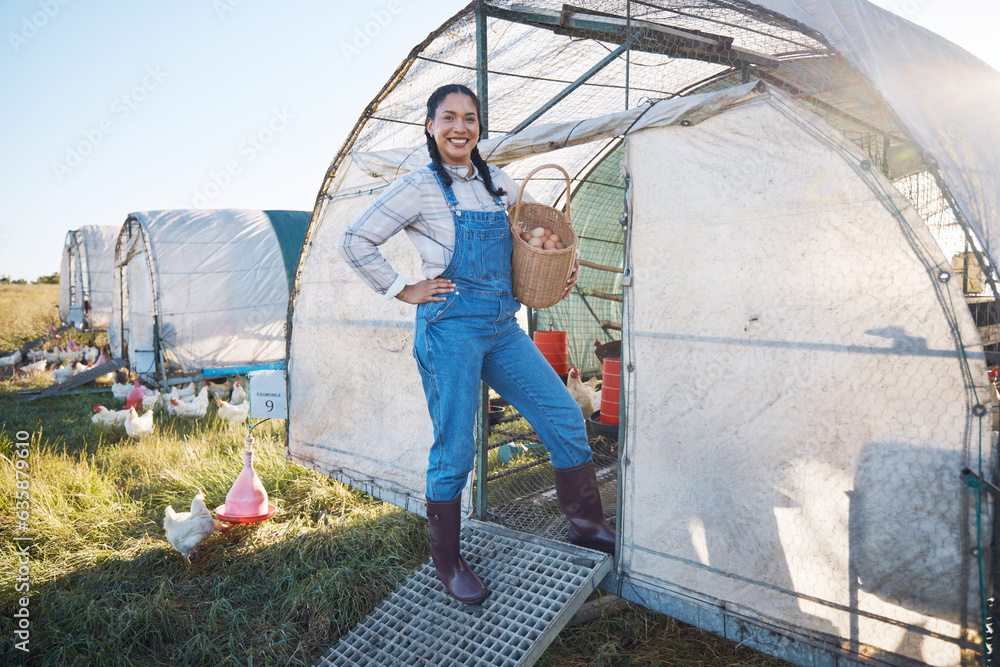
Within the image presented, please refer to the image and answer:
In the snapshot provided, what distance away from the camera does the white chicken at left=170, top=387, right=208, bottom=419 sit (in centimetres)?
744

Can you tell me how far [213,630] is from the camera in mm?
3104

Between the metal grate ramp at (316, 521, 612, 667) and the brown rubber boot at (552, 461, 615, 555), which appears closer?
the metal grate ramp at (316, 521, 612, 667)

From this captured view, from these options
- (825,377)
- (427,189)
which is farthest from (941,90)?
(427,189)

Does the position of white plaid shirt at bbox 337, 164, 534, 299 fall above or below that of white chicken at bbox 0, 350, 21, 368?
above

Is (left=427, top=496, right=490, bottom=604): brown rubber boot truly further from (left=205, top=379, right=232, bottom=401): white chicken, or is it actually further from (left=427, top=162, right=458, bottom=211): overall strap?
(left=205, top=379, right=232, bottom=401): white chicken

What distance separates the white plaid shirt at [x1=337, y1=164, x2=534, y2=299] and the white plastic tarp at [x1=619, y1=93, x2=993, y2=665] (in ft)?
3.36

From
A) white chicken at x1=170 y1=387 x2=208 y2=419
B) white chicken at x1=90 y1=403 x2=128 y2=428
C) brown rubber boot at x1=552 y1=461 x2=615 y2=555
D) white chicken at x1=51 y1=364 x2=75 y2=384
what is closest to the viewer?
brown rubber boot at x1=552 y1=461 x2=615 y2=555

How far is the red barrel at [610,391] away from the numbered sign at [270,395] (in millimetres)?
2602

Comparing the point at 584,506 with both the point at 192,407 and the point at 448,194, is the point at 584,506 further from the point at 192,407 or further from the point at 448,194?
the point at 192,407

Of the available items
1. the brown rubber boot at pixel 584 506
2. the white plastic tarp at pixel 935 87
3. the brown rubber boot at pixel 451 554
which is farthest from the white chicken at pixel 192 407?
the white plastic tarp at pixel 935 87

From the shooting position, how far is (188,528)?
3676mm

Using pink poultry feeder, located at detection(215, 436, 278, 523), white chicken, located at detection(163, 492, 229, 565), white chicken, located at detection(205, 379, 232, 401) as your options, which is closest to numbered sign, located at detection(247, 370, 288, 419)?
pink poultry feeder, located at detection(215, 436, 278, 523)

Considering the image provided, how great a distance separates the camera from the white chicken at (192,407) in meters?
7.44

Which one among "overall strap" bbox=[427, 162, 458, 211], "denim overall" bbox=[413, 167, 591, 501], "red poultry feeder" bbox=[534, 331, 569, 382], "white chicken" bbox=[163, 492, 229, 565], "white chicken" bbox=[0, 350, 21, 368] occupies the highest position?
"overall strap" bbox=[427, 162, 458, 211]
